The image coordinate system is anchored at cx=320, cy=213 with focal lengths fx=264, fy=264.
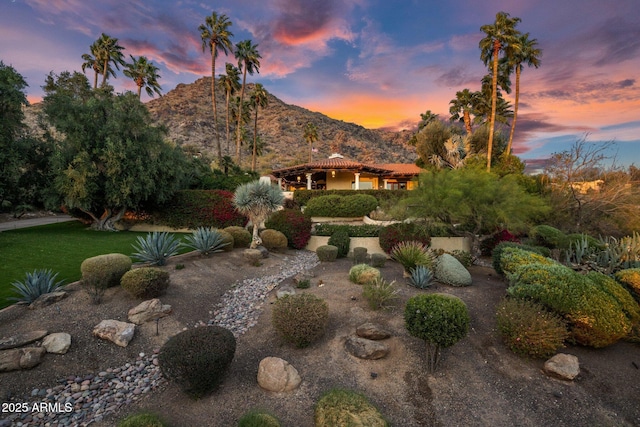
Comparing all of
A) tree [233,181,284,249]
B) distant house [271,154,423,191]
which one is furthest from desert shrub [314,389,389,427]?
distant house [271,154,423,191]

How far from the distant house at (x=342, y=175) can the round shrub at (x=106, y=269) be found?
23.4 meters

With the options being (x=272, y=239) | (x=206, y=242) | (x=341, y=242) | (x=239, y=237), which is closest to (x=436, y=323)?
(x=341, y=242)

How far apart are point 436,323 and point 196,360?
4.56 meters

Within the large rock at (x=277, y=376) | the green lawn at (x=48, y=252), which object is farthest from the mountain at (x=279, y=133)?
the large rock at (x=277, y=376)

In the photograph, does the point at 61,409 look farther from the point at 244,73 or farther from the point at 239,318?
the point at 244,73

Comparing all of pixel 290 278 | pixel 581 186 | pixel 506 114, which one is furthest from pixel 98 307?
pixel 506 114

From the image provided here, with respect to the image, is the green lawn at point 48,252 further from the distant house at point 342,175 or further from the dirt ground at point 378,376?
the distant house at point 342,175

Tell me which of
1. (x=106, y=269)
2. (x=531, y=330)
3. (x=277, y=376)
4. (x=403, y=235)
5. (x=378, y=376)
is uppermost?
(x=106, y=269)

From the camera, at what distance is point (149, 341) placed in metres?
6.34

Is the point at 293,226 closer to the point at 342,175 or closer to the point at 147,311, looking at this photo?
the point at 147,311

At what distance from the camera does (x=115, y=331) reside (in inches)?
241

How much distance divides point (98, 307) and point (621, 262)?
16.6m

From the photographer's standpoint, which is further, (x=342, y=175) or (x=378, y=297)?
(x=342, y=175)

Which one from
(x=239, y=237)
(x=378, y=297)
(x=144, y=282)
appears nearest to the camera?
(x=144, y=282)
